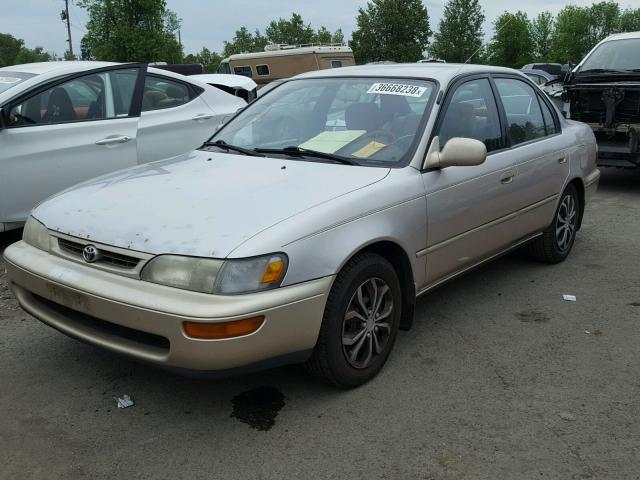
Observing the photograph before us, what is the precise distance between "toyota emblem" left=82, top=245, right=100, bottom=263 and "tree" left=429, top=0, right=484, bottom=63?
70.2 m

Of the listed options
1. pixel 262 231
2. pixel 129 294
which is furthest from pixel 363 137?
pixel 129 294

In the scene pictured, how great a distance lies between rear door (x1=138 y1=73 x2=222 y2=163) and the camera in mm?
6012

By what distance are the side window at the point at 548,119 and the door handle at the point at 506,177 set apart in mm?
944

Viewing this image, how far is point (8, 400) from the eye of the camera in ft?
10.7

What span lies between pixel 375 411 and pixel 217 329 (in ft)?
3.08

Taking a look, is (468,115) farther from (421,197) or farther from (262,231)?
(262,231)

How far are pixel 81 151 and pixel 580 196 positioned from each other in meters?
4.17

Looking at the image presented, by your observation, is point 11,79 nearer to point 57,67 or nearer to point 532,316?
point 57,67

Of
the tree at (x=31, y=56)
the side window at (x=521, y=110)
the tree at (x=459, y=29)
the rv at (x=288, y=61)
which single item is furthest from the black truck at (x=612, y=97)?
the tree at (x=31, y=56)

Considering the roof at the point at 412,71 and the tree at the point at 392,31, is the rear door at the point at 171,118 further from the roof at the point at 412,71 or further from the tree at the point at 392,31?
the tree at the point at 392,31

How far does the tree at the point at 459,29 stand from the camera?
6975 cm

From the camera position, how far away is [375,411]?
315cm

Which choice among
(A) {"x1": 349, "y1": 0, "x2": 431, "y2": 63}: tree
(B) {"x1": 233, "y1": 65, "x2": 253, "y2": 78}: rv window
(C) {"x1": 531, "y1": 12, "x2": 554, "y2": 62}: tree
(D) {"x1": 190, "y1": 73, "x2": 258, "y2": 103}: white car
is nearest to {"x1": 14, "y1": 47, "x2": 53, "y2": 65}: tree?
(A) {"x1": 349, "y1": 0, "x2": 431, "y2": 63}: tree

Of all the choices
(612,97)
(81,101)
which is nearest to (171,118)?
(81,101)
